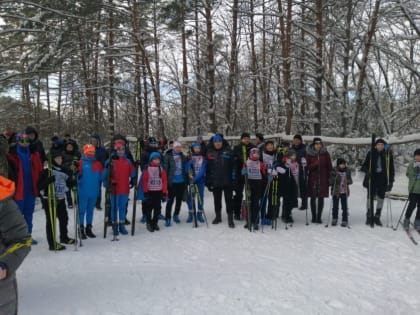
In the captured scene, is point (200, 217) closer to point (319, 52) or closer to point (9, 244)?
point (9, 244)

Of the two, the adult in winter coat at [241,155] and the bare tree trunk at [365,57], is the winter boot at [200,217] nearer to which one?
the adult in winter coat at [241,155]

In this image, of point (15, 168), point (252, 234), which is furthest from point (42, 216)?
point (252, 234)

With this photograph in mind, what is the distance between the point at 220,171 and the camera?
308 inches

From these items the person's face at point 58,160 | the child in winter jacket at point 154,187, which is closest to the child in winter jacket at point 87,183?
the person's face at point 58,160

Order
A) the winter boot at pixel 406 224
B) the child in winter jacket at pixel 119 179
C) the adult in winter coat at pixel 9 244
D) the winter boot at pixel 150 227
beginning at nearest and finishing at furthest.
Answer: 1. the adult in winter coat at pixel 9 244
2. the child in winter jacket at pixel 119 179
3. the winter boot at pixel 150 227
4. the winter boot at pixel 406 224

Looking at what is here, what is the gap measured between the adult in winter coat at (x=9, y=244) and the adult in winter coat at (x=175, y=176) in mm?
5702

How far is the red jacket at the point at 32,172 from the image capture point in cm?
569

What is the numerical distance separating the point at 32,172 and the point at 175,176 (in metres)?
3.05

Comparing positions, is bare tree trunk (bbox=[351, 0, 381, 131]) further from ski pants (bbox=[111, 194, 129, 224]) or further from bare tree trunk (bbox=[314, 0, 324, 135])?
ski pants (bbox=[111, 194, 129, 224])

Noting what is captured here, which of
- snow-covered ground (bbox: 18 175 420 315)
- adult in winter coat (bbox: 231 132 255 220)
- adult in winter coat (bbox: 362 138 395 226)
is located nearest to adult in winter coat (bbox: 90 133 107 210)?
snow-covered ground (bbox: 18 175 420 315)

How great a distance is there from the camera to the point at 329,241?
271 inches

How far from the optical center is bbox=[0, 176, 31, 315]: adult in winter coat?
87.5 inches

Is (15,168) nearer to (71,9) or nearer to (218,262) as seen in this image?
(218,262)

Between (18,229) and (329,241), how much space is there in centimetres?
591
